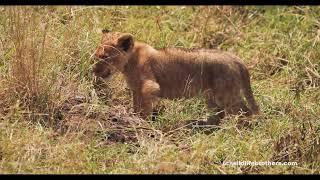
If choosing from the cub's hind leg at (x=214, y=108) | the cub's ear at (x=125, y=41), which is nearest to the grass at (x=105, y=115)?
the cub's hind leg at (x=214, y=108)

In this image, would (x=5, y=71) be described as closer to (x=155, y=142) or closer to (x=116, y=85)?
(x=116, y=85)

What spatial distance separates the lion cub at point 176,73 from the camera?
7.93 meters

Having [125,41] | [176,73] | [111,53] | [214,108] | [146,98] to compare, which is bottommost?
[214,108]

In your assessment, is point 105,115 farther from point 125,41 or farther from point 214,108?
point 214,108

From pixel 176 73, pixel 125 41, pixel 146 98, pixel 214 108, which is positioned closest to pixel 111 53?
pixel 125 41

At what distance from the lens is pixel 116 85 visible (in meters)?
8.37

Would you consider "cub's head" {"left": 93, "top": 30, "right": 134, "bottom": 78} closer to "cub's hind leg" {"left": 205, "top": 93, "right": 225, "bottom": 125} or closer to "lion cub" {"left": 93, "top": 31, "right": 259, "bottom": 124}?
"lion cub" {"left": 93, "top": 31, "right": 259, "bottom": 124}

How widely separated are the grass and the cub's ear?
357 millimetres

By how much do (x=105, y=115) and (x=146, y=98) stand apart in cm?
51

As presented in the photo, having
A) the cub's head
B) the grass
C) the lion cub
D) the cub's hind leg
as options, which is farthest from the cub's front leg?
the cub's hind leg

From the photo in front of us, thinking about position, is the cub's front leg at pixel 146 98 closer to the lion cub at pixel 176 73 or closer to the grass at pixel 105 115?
the lion cub at pixel 176 73

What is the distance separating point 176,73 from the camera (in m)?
8.12

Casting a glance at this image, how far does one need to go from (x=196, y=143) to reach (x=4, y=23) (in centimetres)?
247
